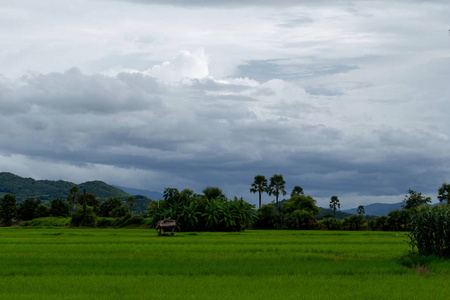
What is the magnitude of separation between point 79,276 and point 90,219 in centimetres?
6787

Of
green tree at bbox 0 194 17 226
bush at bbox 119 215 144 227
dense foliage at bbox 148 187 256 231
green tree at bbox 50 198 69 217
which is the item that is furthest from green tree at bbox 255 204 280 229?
green tree at bbox 0 194 17 226

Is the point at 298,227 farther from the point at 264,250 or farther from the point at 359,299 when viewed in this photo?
the point at 359,299

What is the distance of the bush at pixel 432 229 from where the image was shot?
18516 mm

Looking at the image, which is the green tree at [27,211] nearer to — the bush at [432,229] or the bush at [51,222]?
the bush at [51,222]

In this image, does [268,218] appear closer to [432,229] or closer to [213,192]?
[213,192]

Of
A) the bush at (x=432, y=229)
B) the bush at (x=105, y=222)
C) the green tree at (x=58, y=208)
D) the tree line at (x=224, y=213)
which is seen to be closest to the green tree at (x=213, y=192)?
the tree line at (x=224, y=213)

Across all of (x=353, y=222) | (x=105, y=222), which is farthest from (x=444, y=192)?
(x=105, y=222)

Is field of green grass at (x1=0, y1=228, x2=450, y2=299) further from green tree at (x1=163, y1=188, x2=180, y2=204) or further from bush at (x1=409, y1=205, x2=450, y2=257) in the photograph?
green tree at (x1=163, y1=188, x2=180, y2=204)

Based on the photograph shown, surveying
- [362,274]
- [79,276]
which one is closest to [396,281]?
[362,274]

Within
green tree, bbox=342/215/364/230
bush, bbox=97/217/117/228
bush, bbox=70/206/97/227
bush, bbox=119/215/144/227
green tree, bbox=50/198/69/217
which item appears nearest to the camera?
green tree, bbox=342/215/364/230

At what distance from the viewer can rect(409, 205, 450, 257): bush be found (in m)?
18.5

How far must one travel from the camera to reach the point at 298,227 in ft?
248

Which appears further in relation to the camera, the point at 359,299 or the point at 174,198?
the point at 174,198

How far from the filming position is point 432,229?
61.5 ft
